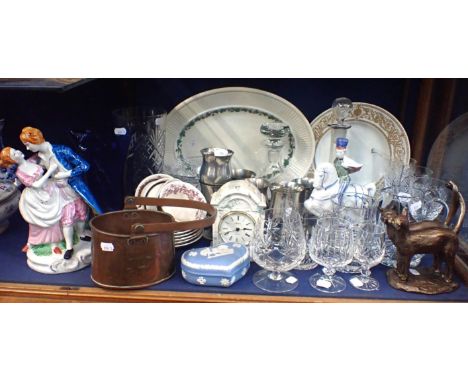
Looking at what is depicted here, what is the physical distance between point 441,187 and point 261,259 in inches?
20.7

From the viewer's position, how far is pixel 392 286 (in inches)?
42.3

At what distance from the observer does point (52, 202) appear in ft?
3.53

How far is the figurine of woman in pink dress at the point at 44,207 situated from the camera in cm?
104

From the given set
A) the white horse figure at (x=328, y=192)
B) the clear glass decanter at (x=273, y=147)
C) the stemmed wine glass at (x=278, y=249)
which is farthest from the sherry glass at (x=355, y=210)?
the clear glass decanter at (x=273, y=147)

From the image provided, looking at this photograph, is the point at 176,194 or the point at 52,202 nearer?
the point at 52,202

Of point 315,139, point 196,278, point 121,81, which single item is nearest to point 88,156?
point 121,81

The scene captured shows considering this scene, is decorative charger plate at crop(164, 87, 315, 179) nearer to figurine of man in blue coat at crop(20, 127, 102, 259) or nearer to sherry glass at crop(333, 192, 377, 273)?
sherry glass at crop(333, 192, 377, 273)

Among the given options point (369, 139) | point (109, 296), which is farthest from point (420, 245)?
point (109, 296)

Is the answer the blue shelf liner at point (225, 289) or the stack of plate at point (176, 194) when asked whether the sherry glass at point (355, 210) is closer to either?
the blue shelf liner at point (225, 289)

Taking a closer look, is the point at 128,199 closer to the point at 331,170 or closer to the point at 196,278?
the point at 196,278

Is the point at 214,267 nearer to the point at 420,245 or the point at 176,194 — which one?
the point at 176,194

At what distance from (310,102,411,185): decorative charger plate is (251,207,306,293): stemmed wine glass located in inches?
12.3

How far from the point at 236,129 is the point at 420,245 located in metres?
0.60

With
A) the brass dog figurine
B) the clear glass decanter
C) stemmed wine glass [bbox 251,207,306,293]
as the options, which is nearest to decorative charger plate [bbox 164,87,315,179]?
the clear glass decanter
